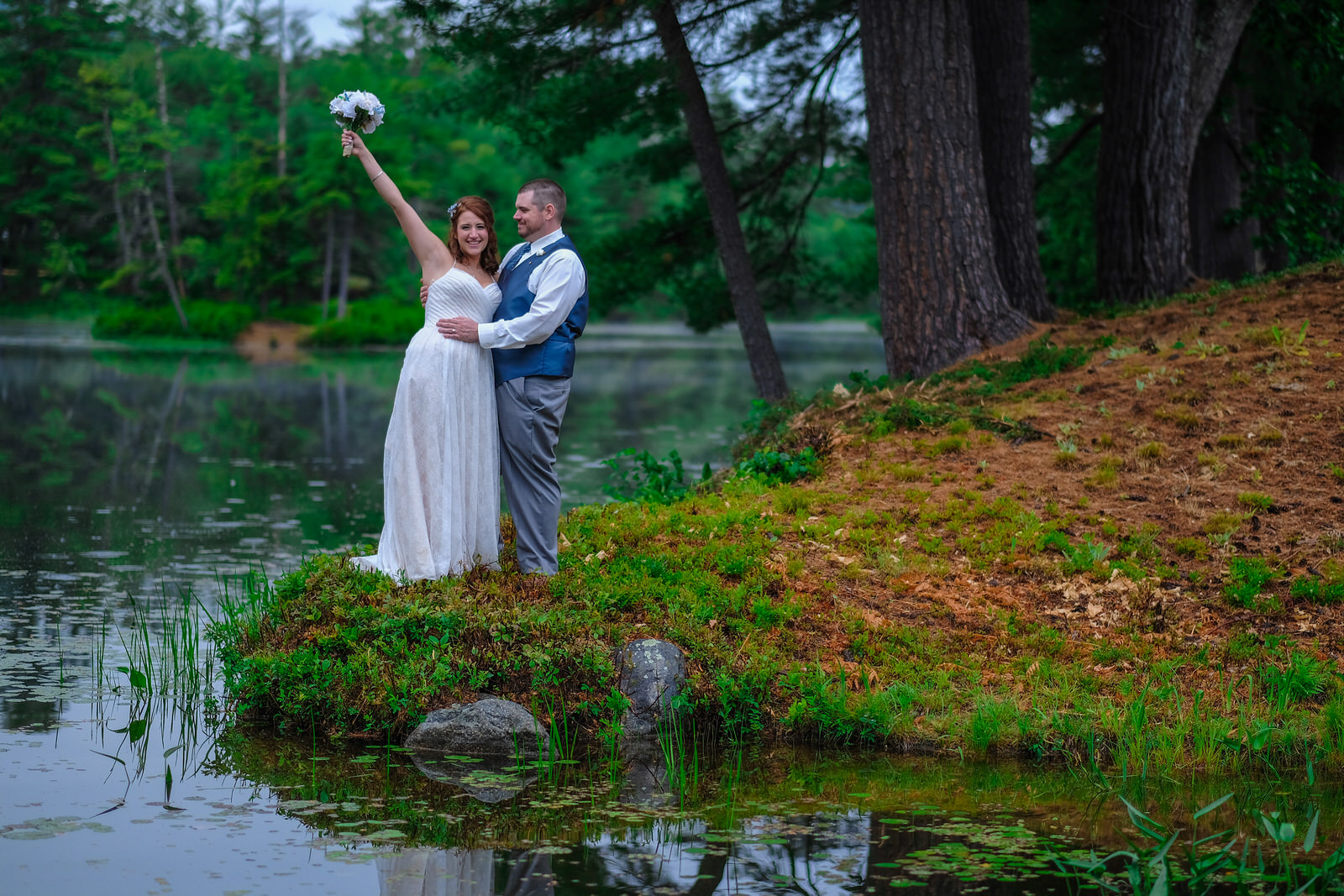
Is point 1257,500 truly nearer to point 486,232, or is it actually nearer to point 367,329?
point 486,232

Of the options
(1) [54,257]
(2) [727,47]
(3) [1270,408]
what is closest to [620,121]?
(2) [727,47]

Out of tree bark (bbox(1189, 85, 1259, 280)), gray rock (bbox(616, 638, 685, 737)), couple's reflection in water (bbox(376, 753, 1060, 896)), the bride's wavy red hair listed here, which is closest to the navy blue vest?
the bride's wavy red hair

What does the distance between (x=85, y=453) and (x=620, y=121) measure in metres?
8.44

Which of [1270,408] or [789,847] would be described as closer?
[789,847]

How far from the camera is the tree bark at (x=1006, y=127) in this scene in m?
12.1

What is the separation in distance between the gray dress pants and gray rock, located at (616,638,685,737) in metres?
0.84

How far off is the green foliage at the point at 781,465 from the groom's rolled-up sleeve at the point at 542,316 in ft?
9.10

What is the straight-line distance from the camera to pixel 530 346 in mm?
6910

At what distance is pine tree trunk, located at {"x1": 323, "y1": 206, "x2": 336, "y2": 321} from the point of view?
1961 inches

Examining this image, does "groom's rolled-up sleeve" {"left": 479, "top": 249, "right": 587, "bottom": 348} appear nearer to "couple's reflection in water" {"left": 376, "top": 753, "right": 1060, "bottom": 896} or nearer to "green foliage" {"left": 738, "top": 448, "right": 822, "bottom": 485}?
"couple's reflection in water" {"left": 376, "top": 753, "right": 1060, "bottom": 896}

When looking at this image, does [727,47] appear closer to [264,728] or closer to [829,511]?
[829,511]

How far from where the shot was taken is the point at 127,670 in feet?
21.4

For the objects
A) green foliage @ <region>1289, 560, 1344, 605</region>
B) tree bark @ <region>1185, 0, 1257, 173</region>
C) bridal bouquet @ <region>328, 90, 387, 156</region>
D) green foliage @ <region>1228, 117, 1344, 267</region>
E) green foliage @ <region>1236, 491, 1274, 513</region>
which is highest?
tree bark @ <region>1185, 0, 1257, 173</region>

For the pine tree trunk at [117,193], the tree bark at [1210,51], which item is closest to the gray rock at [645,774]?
the tree bark at [1210,51]
